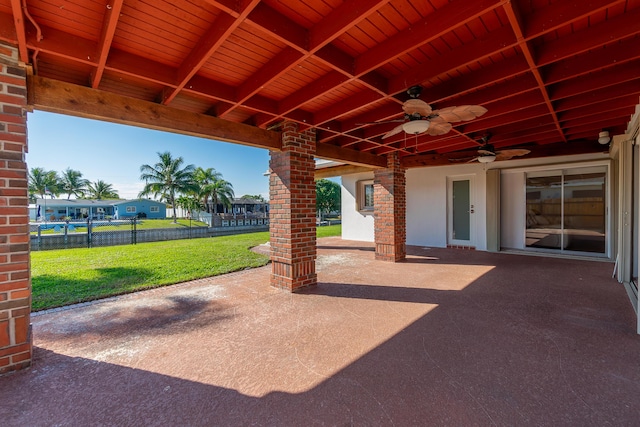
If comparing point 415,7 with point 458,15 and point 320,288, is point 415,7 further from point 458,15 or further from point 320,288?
point 320,288

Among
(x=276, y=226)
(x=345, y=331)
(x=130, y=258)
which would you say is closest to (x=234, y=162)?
(x=130, y=258)

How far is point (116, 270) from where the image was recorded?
5.49 m

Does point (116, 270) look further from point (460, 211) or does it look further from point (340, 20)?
point (460, 211)

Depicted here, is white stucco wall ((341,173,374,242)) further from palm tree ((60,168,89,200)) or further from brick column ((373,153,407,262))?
palm tree ((60,168,89,200))

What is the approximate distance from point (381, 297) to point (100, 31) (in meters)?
4.22

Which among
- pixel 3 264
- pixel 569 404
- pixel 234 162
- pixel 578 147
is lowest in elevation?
pixel 569 404

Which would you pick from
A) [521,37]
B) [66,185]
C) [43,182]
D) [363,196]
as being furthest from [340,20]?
[66,185]

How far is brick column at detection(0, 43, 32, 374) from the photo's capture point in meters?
2.14

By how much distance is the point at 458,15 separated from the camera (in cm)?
200

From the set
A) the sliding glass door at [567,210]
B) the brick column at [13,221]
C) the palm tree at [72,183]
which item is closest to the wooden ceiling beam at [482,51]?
the brick column at [13,221]

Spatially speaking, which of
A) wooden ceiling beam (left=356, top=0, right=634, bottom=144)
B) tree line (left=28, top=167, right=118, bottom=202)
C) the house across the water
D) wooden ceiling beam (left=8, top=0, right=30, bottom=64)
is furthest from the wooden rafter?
tree line (left=28, top=167, right=118, bottom=202)

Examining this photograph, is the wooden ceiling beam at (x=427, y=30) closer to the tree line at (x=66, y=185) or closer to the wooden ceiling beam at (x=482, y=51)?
the wooden ceiling beam at (x=482, y=51)

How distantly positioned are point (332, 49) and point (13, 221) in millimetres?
3036

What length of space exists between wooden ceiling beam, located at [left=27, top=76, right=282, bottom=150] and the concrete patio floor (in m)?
2.32
